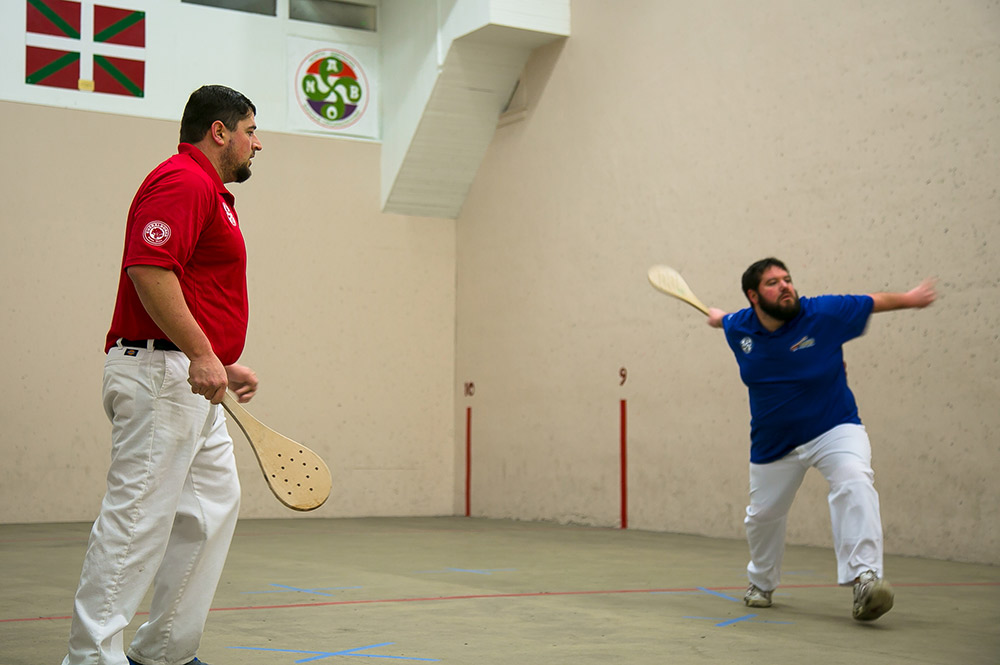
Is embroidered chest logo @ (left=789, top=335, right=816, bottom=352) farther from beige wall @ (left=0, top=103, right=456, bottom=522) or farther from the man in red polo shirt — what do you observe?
beige wall @ (left=0, top=103, right=456, bottom=522)

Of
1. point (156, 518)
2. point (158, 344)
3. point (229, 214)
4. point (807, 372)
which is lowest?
point (156, 518)

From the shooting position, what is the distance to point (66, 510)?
9.70 metres

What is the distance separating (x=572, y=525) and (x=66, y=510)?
4.21 metres

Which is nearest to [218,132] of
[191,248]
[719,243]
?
[191,248]

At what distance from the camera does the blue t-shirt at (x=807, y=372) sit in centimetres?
474

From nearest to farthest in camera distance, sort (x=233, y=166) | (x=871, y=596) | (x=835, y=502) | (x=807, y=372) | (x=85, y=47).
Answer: (x=233, y=166) < (x=871, y=596) < (x=835, y=502) < (x=807, y=372) < (x=85, y=47)

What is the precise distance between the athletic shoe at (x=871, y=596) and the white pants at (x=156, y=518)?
242 centimetres

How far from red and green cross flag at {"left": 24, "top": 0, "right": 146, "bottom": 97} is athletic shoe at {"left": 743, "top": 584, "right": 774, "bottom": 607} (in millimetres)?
7342

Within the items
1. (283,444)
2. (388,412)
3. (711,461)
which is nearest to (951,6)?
(711,461)

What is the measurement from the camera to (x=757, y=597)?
192 inches

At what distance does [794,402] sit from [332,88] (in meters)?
7.26

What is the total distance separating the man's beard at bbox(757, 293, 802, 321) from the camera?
4.76m

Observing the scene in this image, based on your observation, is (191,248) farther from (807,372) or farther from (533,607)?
(807,372)

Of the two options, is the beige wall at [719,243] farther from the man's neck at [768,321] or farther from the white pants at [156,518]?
the white pants at [156,518]
